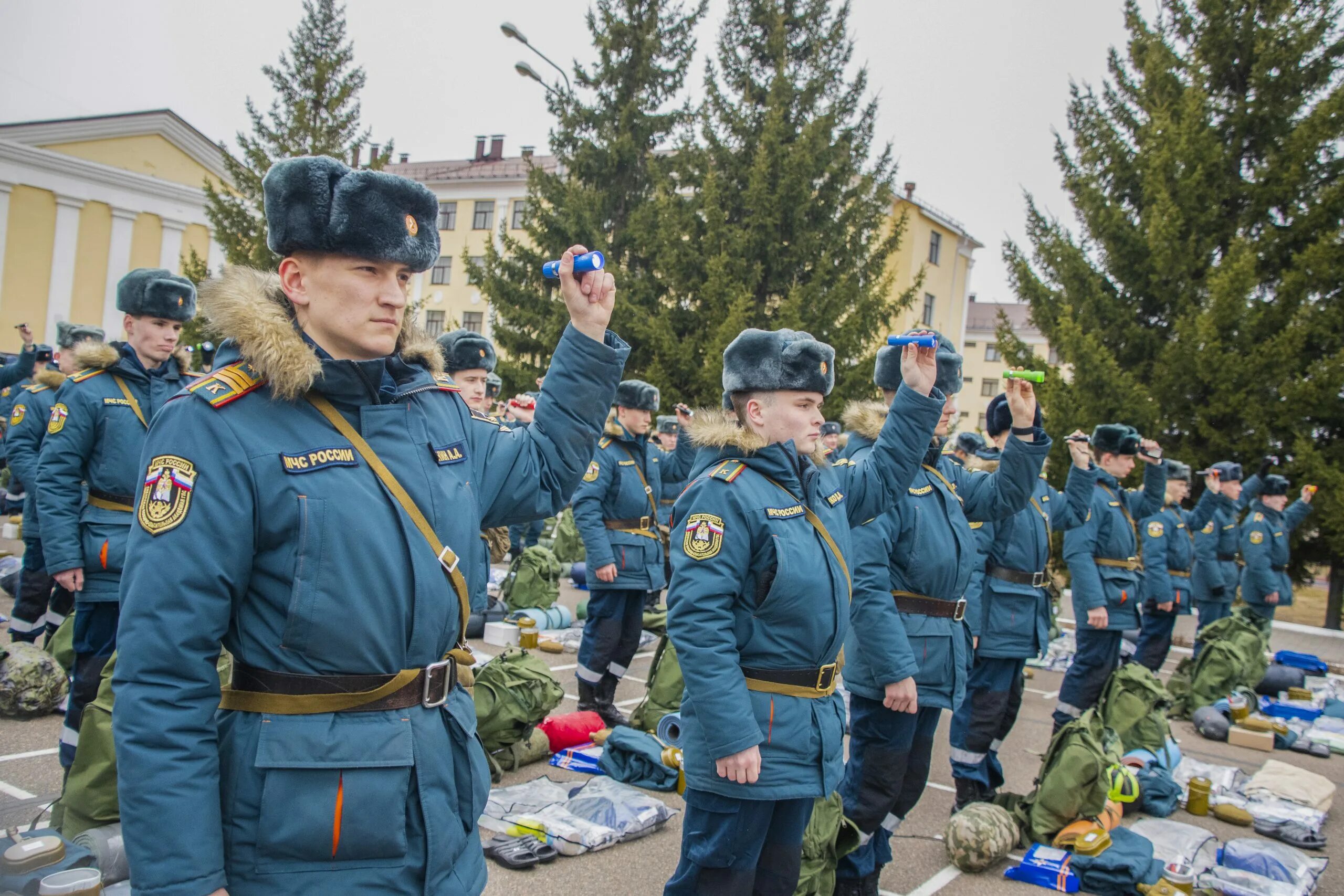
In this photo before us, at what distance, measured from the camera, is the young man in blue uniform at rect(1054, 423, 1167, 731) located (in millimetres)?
7750

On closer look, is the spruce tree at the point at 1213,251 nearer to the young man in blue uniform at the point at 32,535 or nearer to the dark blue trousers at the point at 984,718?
the dark blue trousers at the point at 984,718

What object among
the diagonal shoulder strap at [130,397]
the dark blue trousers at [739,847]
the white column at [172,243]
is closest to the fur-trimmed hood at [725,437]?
the dark blue trousers at [739,847]

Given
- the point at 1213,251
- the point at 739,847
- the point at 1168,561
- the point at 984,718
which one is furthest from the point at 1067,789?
the point at 1213,251

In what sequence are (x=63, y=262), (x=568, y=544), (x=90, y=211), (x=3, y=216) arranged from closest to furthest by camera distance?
1. (x=568, y=544)
2. (x=3, y=216)
3. (x=63, y=262)
4. (x=90, y=211)

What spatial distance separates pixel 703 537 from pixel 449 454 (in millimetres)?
1447

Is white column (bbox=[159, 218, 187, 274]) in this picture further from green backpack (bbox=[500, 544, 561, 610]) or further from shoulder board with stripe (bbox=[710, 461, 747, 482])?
shoulder board with stripe (bbox=[710, 461, 747, 482])

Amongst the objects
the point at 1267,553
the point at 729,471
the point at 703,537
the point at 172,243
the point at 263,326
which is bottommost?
the point at 1267,553

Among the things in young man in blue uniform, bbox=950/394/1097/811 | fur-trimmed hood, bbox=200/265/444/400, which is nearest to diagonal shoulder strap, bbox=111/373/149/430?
fur-trimmed hood, bbox=200/265/444/400

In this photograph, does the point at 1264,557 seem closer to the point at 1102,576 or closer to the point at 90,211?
the point at 1102,576

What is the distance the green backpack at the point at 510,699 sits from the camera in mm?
5969

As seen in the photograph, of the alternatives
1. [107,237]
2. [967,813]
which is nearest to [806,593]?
[967,813]

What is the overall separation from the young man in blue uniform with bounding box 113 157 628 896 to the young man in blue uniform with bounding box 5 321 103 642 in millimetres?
5782

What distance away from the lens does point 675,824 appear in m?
5.56

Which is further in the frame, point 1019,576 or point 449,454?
point 1019,576
